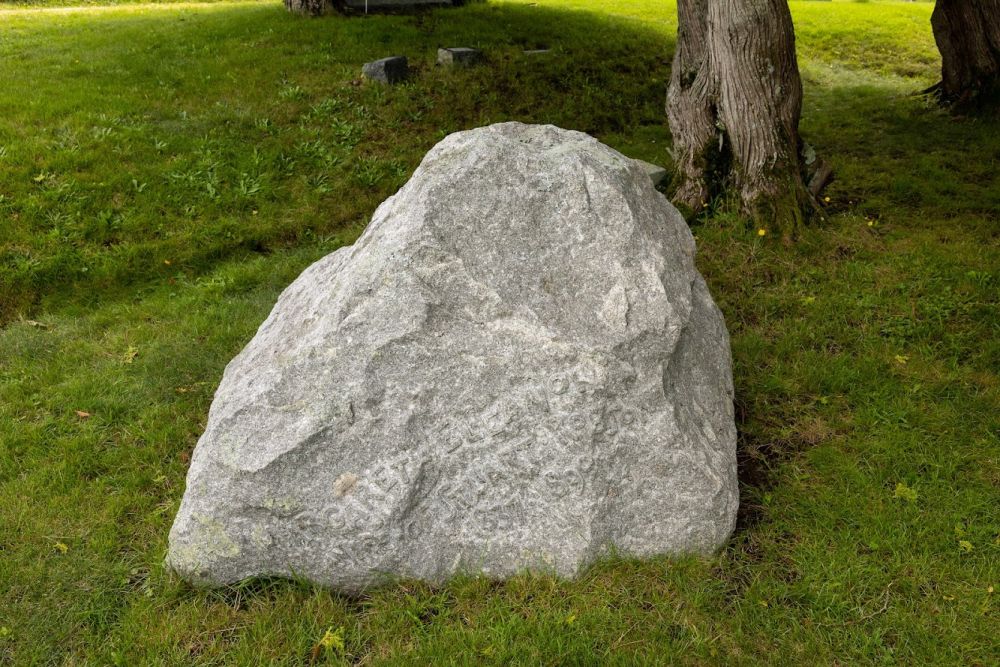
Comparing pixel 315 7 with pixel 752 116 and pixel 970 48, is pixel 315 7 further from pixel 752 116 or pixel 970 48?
pixel 970 48

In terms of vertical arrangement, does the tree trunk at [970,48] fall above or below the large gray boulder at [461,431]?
above

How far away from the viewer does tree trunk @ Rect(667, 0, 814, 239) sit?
7562mm

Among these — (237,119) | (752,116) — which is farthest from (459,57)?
(752,116)

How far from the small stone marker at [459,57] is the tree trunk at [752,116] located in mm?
5350

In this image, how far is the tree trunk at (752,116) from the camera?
756 cm

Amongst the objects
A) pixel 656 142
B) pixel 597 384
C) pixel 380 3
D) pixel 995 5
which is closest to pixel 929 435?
pixel 597 384

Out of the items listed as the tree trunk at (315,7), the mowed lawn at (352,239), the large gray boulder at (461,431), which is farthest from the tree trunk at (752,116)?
the tree trunk at (315,7)

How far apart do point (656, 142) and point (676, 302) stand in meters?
7.58

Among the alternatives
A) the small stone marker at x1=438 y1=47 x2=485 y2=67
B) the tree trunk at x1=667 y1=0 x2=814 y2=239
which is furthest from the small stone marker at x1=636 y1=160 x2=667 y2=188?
the small stone marker at x1=438 y1=47 x2=485 y2=67

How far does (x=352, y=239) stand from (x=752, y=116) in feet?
14.4

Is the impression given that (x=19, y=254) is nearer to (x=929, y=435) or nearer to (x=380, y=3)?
(x=929, y=435)

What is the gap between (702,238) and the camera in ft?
25.3

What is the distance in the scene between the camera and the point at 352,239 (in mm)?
8586

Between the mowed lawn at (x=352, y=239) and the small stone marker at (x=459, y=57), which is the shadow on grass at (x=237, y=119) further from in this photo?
the small stone marker at (x=459, y=57)
